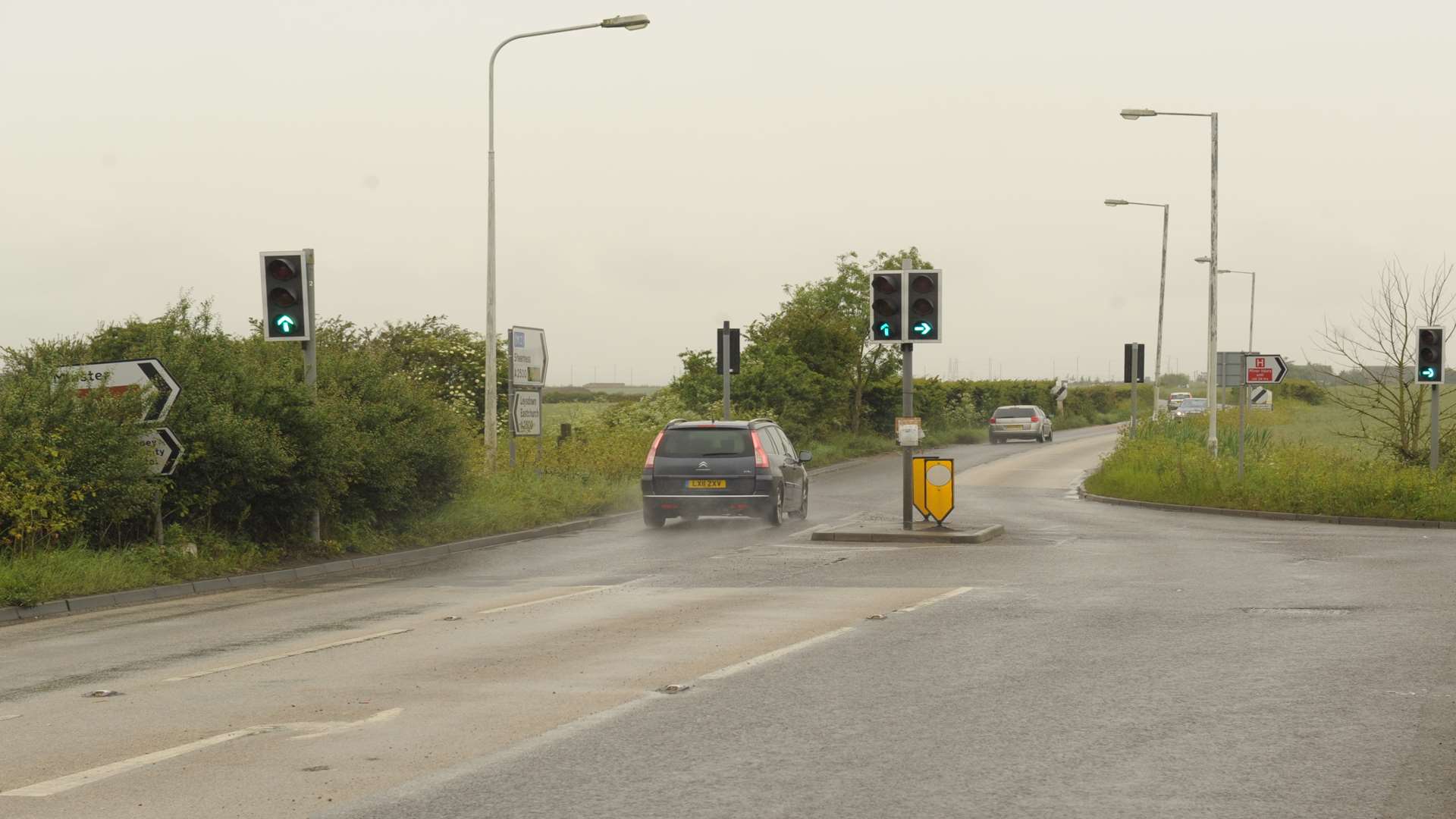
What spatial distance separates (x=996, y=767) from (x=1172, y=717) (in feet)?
5.30

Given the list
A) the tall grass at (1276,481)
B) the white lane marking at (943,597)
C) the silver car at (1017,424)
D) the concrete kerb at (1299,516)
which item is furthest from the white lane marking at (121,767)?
the silver car at (1017,424)

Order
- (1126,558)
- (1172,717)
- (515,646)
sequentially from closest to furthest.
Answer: (1172,717)
(515,646)
(1126,558)

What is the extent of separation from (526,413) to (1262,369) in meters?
13.8

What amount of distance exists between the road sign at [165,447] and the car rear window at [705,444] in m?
8.91

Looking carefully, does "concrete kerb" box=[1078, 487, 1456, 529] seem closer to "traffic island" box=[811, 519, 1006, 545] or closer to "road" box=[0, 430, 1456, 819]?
"traffic island" box=[811, 519, 1006, 545]

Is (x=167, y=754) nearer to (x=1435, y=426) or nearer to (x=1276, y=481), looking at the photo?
(x=1276, y=481)

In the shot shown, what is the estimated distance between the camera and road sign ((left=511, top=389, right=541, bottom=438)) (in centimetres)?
2492

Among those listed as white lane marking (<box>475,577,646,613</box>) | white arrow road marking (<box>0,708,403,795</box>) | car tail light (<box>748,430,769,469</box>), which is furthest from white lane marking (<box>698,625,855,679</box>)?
car tail light (<box>748,430,769,469</box>)

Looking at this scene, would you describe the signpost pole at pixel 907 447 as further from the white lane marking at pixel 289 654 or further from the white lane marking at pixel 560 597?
the white lane marking at pixel 289 654

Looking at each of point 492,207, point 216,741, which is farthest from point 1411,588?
point 492,207

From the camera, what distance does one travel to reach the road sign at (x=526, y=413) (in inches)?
981

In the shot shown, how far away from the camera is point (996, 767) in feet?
22.1

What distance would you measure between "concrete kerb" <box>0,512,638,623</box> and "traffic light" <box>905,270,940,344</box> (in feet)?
20.9

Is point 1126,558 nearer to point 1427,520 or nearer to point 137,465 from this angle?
A: point 1427,520
